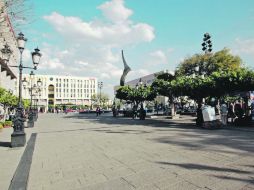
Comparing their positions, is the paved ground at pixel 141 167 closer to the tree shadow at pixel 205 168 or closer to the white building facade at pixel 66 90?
the tree shadow at pixel 205 168

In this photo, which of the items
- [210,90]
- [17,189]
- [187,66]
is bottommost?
[17,189]

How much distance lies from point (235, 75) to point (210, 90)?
2.25m

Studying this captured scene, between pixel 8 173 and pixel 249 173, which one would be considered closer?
pixel 249 173

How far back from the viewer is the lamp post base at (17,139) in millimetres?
10875

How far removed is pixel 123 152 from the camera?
8.95 meters

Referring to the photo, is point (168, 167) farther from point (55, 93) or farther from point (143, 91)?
point (55, 93)

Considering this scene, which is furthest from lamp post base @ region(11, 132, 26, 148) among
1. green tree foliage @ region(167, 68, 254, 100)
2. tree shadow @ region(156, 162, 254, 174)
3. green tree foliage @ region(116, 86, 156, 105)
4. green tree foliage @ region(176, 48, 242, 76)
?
green tree foliage @ region(176, 48, 242, 76)

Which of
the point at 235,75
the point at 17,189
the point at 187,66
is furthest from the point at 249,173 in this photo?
the point at 187,66

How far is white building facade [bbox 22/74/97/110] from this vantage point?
13112cm

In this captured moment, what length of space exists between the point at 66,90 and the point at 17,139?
424ft

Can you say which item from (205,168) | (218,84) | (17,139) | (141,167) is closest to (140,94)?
(218,84)

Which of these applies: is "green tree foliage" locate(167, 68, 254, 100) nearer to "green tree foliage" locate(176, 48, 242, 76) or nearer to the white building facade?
"green tree foliage" locate(176, 48, 242, 76)

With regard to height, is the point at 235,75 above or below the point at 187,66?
below

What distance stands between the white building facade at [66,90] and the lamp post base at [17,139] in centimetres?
11770
